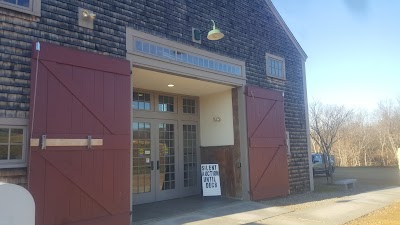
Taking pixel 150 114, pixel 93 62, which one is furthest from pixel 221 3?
pixel 93 62

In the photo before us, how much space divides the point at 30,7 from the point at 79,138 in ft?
8.09

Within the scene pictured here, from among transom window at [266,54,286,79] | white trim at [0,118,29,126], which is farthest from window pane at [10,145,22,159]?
transom window at [266,54,286,79]

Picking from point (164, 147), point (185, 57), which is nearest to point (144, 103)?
point (164, 147)

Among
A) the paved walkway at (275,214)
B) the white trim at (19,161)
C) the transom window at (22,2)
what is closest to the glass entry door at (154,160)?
the paved walkway at (275,214)

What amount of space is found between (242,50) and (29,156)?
6.87 m

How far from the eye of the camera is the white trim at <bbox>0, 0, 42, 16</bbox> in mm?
5734

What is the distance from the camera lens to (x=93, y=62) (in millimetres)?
6746

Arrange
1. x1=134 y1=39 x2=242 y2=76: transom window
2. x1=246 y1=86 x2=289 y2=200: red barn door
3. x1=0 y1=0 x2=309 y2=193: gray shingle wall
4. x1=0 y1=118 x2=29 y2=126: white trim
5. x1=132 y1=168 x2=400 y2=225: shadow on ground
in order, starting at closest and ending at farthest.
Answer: x1=0 y1=118 x2=29 y2=126: white trim → x1=0 y1=0 x2=309 y2=193: gray shingle wall → x1=132 y1=168 x2=400 y2=225: shadow on ground → x1=134 y1=39 x2=242 y2=76: transom window → x1=246 y1=86 x2=289 y2=200: red barn door

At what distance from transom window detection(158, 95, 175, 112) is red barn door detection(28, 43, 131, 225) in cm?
326

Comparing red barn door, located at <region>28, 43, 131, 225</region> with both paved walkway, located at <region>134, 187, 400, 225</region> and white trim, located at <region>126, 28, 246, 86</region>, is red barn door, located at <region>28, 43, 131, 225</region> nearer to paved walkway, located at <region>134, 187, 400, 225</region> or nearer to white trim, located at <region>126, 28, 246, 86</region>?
white trim, located at <region>126, 28, 246, 86</region>

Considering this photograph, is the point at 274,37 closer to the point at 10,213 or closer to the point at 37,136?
the point at 37,136

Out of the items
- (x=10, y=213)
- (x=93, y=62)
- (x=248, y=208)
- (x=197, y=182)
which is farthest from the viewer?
(x=197, y=182)

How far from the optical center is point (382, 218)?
7758 millimetres

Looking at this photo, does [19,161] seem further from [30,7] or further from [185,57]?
[185,57]
